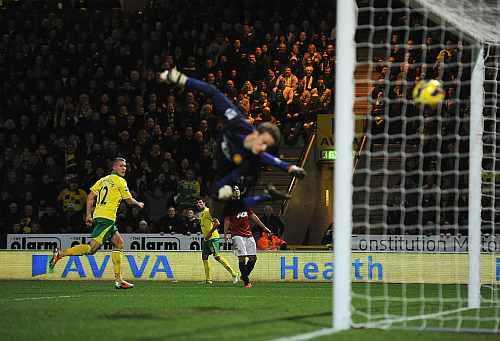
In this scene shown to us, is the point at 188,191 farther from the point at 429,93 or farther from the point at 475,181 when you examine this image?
the point at 429,93

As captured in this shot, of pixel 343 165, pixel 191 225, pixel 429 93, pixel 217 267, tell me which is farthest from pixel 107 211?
pixel 429 93

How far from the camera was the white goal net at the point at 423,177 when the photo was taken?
9247 mm

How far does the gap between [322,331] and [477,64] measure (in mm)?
4908

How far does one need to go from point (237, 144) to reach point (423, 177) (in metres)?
9.47

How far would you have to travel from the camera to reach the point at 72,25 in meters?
23.5

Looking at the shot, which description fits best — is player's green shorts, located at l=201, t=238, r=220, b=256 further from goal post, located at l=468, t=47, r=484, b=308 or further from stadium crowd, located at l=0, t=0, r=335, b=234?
goal post, located at l=468, t=47, r=484, b=308

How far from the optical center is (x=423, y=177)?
727 inches

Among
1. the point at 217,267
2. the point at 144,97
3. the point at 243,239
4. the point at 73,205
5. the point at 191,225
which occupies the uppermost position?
the point at 144,97

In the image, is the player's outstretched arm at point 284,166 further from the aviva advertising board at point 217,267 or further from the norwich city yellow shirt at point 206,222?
the aviva advertising board at point 217,267

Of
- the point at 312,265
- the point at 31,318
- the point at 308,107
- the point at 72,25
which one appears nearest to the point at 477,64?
the point at 31,318

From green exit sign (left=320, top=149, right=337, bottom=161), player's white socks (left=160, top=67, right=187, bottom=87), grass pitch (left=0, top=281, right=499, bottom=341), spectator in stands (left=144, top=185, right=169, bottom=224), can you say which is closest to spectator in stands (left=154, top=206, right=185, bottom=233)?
spectator in stands (left=144, top=185, right=169, bottom=224)

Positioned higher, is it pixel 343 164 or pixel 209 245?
pixel 343 164

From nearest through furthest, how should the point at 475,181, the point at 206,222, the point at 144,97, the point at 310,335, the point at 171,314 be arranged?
the point at 310,335 < the point at 171,314 < the point at 475,181 < the point at 206,222 < the point at 144,97

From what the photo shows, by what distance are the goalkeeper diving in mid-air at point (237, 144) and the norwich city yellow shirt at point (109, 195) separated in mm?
4856
